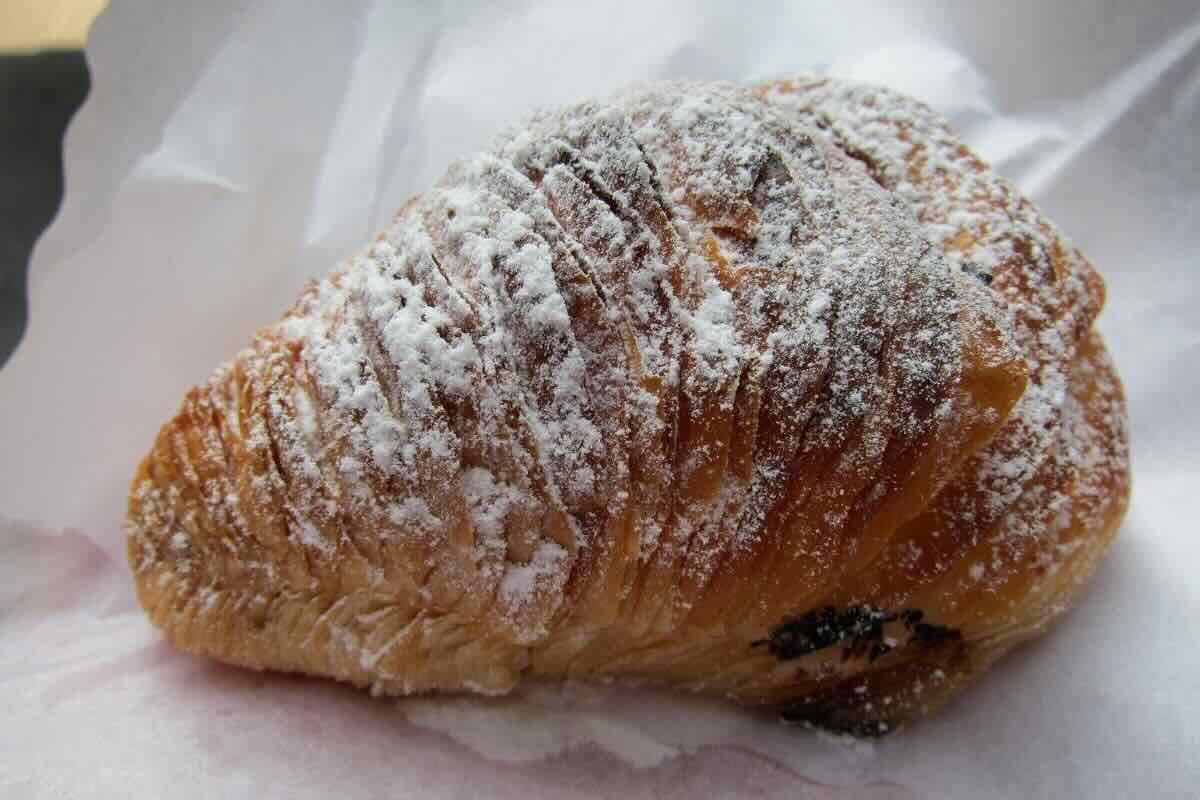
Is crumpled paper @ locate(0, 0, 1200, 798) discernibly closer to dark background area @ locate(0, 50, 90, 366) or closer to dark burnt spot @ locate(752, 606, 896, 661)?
dark burnt spot @ locate(752, 606, 896, 661)

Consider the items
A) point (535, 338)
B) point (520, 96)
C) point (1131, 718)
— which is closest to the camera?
point (535, 338)

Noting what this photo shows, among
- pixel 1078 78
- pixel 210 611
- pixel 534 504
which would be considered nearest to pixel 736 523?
pixel 534 504

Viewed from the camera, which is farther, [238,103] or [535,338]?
[238,103]

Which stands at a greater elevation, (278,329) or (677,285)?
(677,285)

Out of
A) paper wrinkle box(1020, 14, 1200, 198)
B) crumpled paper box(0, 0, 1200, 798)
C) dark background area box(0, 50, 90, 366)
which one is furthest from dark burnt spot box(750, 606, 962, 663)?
dark background area box(0, 50, 90, 366)

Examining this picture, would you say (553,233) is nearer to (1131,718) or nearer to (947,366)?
(947,366)

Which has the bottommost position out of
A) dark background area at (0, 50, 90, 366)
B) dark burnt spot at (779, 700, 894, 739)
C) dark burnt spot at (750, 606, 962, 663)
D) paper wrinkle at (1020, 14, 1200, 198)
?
dark burnt spot at (779, 700, 894, 739)
